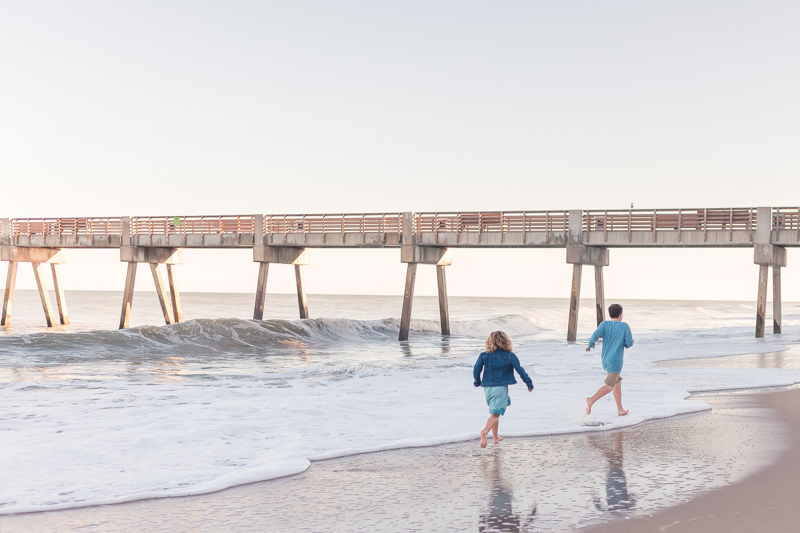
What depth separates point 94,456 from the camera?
8281 mm

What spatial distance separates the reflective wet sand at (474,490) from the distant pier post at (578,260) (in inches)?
801

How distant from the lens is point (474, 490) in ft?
21.6

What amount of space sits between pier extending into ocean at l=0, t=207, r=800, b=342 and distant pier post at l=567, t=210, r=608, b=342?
0.13ft

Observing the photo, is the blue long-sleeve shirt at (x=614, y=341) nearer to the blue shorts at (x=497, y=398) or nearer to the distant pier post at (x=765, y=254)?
A: the blue shorts at (x=497, y=398)

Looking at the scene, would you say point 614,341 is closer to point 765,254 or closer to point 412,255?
point 765,254

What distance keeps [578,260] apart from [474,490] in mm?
23306

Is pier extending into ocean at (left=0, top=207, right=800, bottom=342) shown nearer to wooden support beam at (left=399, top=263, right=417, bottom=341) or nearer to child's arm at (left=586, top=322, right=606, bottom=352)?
wooden support beam at (left=399, top=263, right=417, bottom=341)

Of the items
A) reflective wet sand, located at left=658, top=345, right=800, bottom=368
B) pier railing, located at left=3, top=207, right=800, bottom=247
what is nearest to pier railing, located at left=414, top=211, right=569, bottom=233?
pier railing, located at left=3, top=207, right=800, bottom=247

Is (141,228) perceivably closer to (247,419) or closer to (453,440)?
(247,419)

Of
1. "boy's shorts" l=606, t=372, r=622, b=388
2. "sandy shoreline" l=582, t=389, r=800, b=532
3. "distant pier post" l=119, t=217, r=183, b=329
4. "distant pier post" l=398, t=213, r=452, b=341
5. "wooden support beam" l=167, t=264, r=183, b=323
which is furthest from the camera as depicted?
"wooden support beam" l=167, t=264, r=183, b=323

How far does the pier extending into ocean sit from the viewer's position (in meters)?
28.1

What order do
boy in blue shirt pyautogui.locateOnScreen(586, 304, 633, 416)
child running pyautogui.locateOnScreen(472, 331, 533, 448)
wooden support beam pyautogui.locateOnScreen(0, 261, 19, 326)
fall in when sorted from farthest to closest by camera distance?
wooden support beam pyautogui.locateOnScreen(0, 261, 19, 326) → boy in blue shirt pyautogui.locateOnScreen(586, 304, 633, 416) → child running pyautogui.locateOnScreen(472, 331, 533, 448)

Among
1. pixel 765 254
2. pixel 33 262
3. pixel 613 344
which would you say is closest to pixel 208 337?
pixel 33 262

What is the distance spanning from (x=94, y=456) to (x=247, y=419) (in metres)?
2.65
